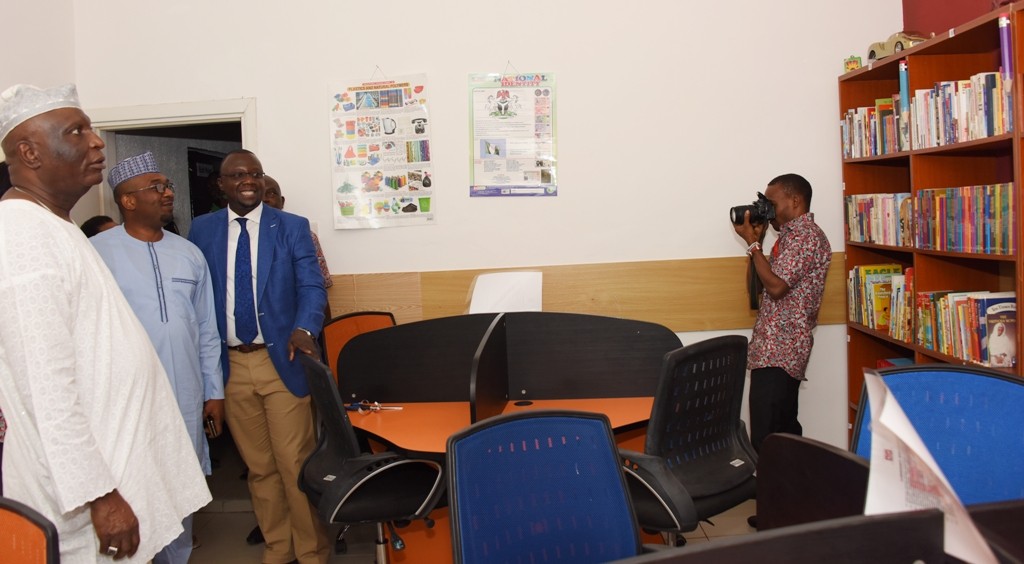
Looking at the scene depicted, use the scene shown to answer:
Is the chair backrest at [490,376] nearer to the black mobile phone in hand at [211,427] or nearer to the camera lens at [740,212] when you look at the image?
the black mobile phone in hand at [211,427]

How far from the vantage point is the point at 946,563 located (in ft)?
2.83

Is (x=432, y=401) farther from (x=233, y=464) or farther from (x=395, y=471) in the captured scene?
(x=233, y=464)

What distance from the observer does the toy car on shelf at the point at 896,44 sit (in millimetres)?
3244

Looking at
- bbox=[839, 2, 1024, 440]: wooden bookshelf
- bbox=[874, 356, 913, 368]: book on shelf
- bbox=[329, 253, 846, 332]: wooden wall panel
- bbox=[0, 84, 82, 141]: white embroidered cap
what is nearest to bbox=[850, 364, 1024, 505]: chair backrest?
bbox=[839, 2, 1024, 440]: wooden bookshelf

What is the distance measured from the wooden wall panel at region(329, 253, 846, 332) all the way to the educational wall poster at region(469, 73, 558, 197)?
18.4 inches

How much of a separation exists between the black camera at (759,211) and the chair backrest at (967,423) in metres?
1.84

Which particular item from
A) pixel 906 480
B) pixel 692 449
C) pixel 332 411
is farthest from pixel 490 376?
pixel 906 480

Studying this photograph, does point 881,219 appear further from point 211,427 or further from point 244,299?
point 211,427

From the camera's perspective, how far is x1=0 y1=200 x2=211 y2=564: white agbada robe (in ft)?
5.15

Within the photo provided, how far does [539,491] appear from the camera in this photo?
161 centimetres

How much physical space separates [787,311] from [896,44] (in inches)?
51.1

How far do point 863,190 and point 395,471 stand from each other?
272cm

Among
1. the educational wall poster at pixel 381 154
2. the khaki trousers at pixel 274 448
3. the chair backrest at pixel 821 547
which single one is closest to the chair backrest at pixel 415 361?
the khaki trousers at pixel 274 448

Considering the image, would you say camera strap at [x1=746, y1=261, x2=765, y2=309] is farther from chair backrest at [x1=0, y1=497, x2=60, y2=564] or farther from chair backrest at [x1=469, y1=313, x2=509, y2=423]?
chair backrest at [x1=0, y1=497, x2=60, y2=564]
